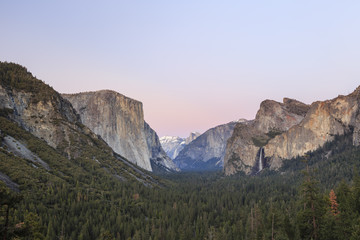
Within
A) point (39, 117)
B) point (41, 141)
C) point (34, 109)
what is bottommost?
point (41, 141)

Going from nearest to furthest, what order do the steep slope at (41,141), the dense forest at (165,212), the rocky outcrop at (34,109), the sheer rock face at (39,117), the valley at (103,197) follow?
the dense forest at (165,212) < the valley at (103,197) < the steep slope at (41,141) < the sheer rock face at (39,117) < the rocky outcrop at (34,109)

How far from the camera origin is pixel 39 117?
129500 mm

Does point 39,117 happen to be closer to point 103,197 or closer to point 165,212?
point 103,197

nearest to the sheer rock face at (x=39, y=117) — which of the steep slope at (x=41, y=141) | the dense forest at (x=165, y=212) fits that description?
the steep slope at (x=41, y=141)

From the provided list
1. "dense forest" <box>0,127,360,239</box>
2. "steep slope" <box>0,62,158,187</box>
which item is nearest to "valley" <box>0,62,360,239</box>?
"dense forest" <box>0,127,360,239</box>

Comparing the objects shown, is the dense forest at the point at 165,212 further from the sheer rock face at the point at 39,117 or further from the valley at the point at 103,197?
the sheer rock face at the point at 39,117

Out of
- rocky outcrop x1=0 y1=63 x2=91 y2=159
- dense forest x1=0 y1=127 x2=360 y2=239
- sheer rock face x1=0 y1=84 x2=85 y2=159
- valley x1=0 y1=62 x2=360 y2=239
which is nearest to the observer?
dense forest x1=0 y1=127 x2=360 y2=239

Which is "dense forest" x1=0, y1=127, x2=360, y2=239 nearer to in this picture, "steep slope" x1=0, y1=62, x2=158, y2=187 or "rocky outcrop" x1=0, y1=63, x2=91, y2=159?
"steep slope" x1=0, y1=62, x2=158, y2=187

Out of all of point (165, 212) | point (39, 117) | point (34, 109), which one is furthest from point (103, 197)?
point (34, 109)

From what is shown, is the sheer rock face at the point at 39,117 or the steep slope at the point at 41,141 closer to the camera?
the steep slope at the point at 41,141

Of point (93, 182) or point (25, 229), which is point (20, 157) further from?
point (25, 229)

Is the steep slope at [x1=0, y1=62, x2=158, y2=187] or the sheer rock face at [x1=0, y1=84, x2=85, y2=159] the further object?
the sheer rock face at [x1=0, y1=84, x2=85, y2=159]

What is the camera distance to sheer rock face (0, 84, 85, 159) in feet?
400

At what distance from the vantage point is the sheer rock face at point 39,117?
121938 millimetres
